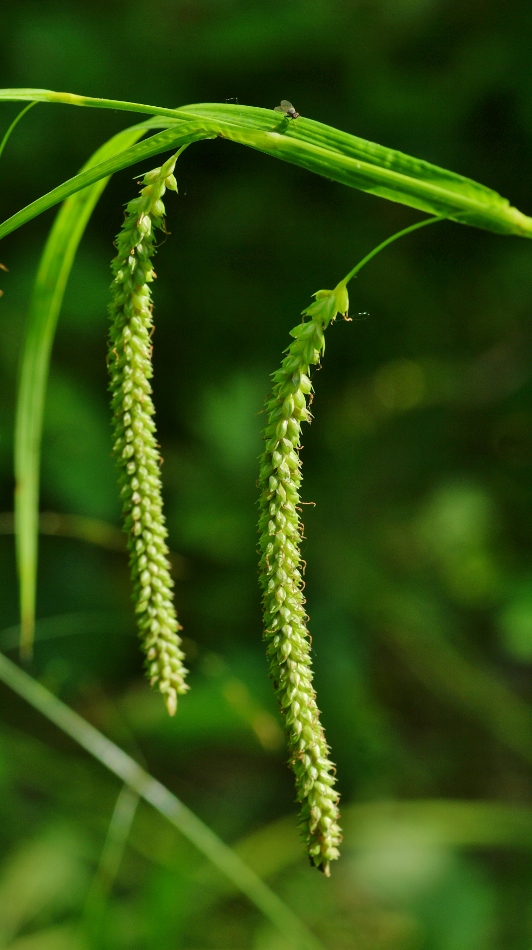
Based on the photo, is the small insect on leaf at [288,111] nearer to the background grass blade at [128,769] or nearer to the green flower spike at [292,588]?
the green flower spike at [292,588]

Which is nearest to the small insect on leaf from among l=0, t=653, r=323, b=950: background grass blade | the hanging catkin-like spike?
the hanging catkin-like spike

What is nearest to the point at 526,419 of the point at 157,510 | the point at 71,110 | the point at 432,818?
the point at 432,818

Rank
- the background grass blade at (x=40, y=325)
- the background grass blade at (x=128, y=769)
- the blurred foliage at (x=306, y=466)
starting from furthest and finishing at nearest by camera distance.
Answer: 1. the blurred foliage at (x=306, y=466)
2. the background grass blade at (x=128, y=769)
3. the background grass blade at (x=40, y=325)

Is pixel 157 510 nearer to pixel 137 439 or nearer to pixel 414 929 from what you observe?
pixel 137 439

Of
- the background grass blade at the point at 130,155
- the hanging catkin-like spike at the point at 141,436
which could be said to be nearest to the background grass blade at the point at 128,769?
the hanging catkin-like spike at the point at 141,436

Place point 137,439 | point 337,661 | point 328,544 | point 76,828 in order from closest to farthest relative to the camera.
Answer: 1. point 137,439
2. point 76,828
3. point 337,661
4. point 328,544

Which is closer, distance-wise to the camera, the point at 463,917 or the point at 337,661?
the point at 463,917
